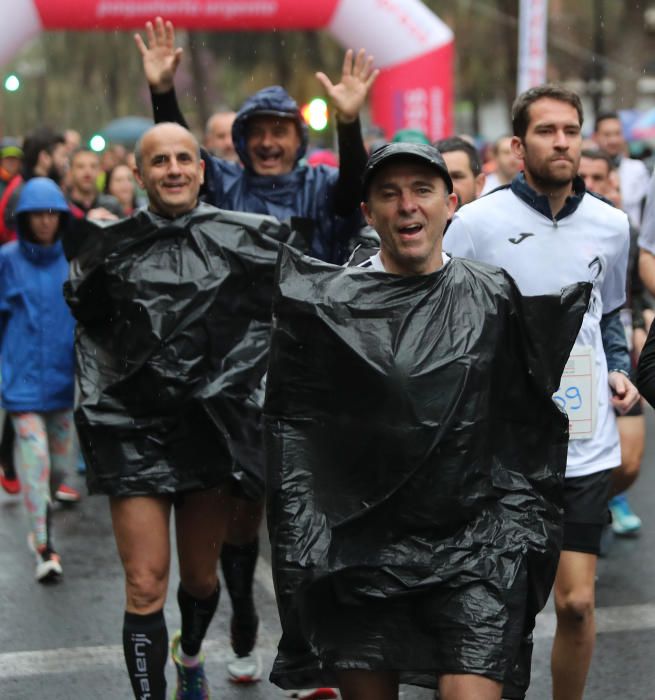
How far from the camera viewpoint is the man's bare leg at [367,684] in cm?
362

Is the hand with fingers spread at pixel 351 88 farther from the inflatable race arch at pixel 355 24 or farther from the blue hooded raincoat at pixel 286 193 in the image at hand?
the inflatable race arch at pixel 355 24

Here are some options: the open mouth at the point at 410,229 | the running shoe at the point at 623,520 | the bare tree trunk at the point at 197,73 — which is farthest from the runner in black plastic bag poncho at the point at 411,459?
the bare tree trunk at the point at 197,73

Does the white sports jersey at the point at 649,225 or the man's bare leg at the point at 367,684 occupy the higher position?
the white sports jersey at the point at 649,225

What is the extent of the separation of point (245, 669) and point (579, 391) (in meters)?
1.74

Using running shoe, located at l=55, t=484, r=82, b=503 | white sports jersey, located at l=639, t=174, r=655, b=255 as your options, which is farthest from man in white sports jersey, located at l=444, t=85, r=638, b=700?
running shoe, located at l=55, t=484, r=82, b=503

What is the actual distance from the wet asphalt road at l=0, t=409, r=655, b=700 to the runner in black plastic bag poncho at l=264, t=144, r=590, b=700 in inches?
76.9

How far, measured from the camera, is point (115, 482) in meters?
4.75

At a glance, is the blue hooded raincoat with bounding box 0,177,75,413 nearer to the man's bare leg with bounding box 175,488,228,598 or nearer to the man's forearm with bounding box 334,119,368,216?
the man's forearm with bounding box 334,119,368,216

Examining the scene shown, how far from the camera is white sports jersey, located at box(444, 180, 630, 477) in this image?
4785mm

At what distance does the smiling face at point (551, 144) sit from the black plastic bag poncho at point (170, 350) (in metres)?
0.92

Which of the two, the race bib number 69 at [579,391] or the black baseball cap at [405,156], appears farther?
the race bib number 69 at [579,391]

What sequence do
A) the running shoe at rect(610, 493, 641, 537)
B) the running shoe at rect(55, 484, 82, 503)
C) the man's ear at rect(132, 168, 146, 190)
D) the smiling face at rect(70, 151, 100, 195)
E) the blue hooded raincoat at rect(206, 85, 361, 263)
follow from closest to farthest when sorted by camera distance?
the man's ear at rect(132, 168, 146, 190)
the blue hooded raincoat at rect(206, 85, 361, 263)
the running shoe at rect(610, 493, 641, 537)
the running shoe at rect(55, 484, 82, 503)
the smiling face at rect(70, 151, 100, 195)

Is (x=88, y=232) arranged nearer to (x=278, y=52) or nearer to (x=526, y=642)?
(x=526, y=642)

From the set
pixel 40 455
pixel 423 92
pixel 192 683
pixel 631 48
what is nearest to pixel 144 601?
pixel 192 683
